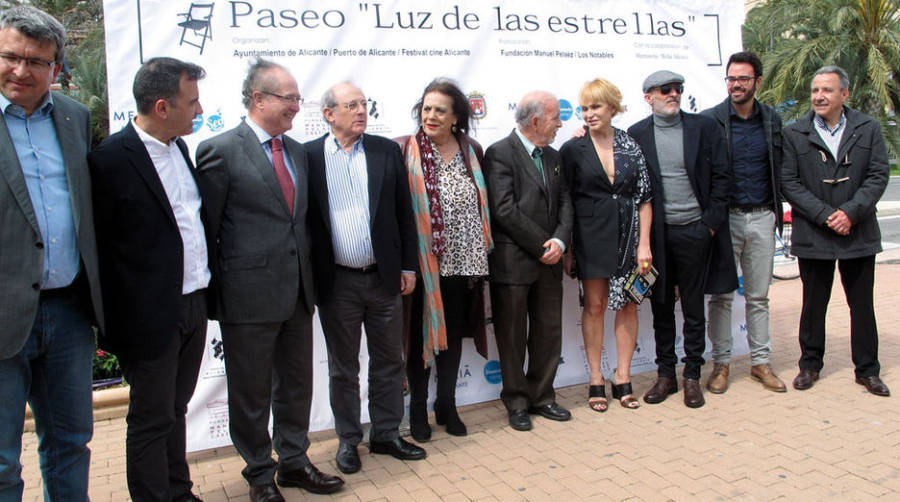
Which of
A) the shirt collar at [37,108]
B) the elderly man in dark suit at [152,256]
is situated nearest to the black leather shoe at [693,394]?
the elderly man in dark suit at [152,256]

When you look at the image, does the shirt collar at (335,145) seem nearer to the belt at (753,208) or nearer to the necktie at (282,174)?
the necktie at (282,174)

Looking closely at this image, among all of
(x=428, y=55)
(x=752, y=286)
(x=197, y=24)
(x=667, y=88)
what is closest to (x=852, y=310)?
(x=752, y=286)

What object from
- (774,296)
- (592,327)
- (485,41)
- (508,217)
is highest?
(485,41)

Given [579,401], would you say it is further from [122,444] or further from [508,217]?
[122,444]

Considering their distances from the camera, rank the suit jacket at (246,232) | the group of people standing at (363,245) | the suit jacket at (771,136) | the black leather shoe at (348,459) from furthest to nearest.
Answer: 1. the suit jacket at (771,136)
2. the black leather shoe at (348,459)
3. the suit jacket at (246,232)
4. the group of people standing at (363,245)

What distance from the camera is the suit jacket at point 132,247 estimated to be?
2695 millimetres

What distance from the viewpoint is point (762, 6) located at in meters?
18.8

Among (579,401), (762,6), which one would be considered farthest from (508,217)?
(762,6)

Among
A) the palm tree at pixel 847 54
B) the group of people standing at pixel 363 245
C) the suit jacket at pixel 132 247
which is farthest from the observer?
the palm tree at pixel 847 54

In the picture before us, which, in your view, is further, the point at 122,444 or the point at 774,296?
the point at 774,296

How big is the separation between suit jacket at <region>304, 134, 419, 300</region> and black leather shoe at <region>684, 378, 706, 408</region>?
2.09 metres

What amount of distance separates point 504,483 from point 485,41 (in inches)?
111

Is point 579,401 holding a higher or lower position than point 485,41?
lower

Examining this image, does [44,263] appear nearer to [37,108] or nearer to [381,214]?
[37,108]
